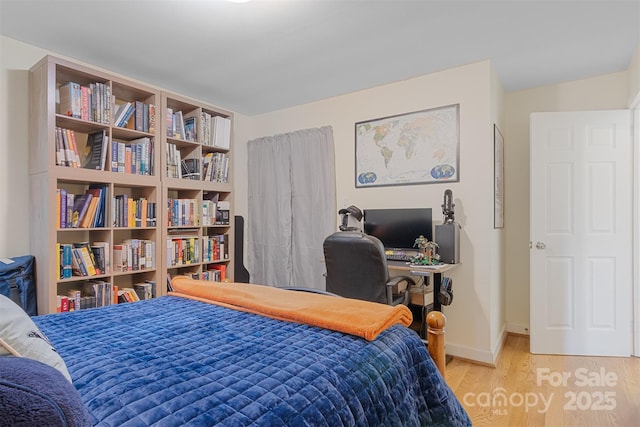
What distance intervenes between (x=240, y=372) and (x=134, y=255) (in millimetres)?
2194

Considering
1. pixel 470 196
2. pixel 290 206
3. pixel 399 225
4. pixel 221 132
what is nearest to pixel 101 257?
pixel 221 132

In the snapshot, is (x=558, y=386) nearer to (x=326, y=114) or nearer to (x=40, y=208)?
(x=326, y=114)

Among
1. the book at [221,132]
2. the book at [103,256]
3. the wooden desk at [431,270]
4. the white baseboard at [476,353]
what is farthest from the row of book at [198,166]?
the white baseboard at [476,353]

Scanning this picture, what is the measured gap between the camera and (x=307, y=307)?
1449 mm

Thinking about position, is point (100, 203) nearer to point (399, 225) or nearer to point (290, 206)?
point (290, 206)

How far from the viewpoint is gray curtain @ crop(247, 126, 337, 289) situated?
3.65 meters

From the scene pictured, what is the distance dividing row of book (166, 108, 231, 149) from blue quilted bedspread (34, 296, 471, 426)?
6.55 feet

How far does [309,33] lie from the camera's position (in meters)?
2.33

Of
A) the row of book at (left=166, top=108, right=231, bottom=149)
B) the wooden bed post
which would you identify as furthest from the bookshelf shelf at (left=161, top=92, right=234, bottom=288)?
the wooden bed post

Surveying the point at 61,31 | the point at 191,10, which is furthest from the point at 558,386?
the point at 61,31

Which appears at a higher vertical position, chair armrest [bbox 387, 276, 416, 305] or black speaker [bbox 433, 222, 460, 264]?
black speaker [bbox 433, 222, 460, 264]

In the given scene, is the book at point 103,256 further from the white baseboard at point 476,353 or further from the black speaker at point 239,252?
the white baseboard at point 476,353

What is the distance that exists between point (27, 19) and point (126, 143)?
100 centimetres

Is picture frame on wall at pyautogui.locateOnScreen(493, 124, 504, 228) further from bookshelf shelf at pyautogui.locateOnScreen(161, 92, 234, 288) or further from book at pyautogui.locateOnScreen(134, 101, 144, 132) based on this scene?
book at pyautogui.locateOnScreen(134, 101, 144, 132)
